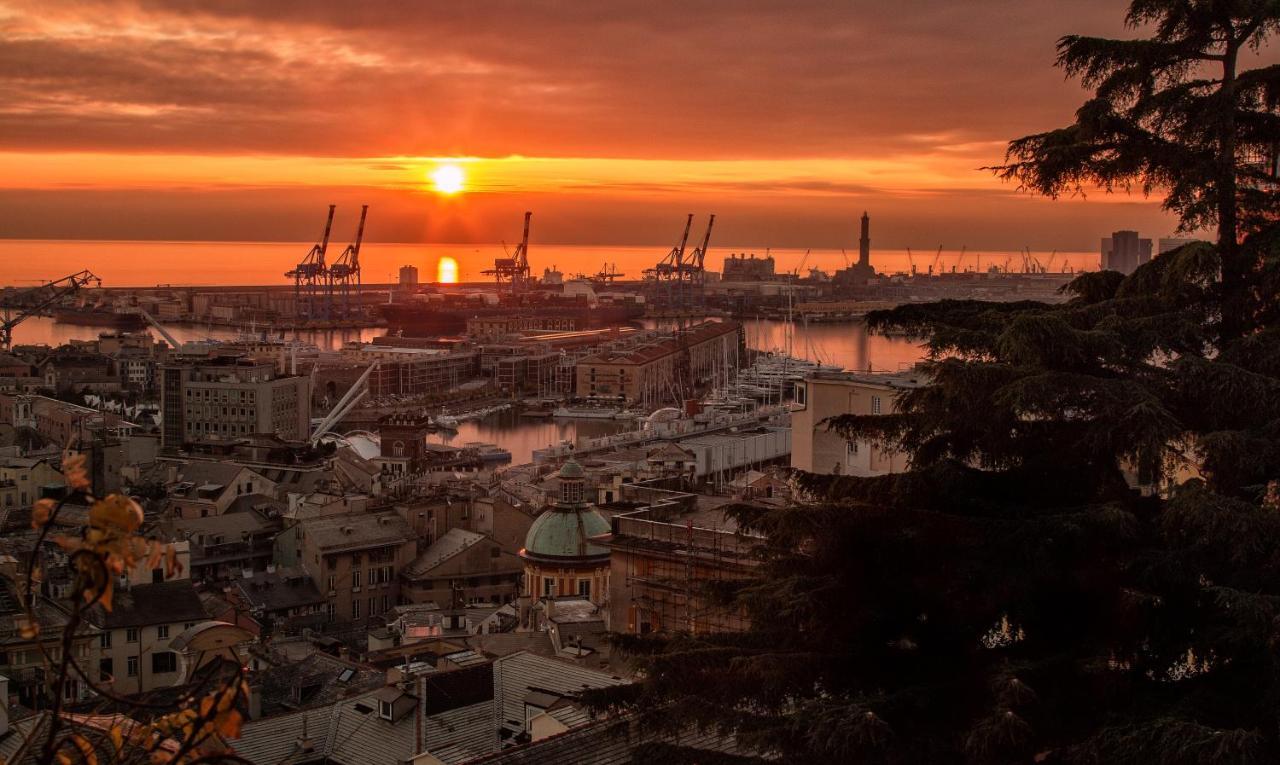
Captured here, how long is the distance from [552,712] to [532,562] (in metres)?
4.39

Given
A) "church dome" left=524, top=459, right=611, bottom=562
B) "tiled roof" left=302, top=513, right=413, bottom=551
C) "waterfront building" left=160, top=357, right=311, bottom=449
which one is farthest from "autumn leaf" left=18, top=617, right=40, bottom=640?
"waterfront building" left=160, top=357, right=311, bottom=449

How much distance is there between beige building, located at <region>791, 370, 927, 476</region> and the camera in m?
6.88

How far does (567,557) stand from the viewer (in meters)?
7.85

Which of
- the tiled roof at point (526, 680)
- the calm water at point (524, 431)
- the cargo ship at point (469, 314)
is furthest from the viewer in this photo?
the cargo ship at point (469, 314)

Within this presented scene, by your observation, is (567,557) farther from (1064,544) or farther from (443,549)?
(1064,544)

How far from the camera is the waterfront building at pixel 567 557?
784 cm

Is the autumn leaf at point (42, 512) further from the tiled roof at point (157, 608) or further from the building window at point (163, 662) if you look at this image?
the building window at point (163, 662)

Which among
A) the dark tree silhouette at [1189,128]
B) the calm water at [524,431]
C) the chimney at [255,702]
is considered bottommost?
the calm water at [524,431]

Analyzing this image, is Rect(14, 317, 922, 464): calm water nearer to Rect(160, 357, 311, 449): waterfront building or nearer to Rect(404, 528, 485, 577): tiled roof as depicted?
Rect(404, 528, 485, 577): tiled roof

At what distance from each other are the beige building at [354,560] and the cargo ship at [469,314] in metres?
40.9

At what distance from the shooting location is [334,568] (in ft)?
32.6

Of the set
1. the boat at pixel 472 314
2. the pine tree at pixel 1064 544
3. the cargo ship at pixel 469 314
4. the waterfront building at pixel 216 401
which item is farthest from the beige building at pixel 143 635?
the cargo ship at pixel 469 314

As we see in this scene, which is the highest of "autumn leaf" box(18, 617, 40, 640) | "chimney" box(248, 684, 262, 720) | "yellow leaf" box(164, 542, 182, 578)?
"yellow leaf" box(164, 542, 182, 578)

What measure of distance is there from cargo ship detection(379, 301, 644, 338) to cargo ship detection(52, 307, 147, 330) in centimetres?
961
